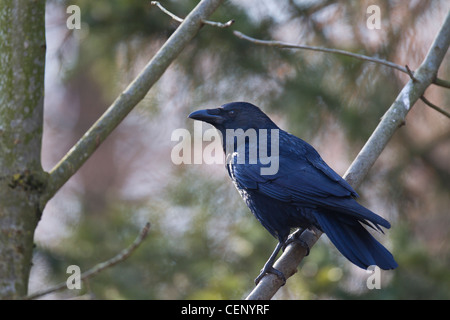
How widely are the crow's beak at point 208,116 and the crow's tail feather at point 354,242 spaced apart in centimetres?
98

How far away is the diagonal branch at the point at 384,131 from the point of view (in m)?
3.13

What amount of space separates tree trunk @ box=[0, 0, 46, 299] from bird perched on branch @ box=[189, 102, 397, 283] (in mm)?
1192

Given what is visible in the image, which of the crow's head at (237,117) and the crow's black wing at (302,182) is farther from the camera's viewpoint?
the crow's head at (237,117)

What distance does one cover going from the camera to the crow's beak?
3.75 metres

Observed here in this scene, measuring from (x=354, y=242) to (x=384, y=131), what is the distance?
2.03 feet

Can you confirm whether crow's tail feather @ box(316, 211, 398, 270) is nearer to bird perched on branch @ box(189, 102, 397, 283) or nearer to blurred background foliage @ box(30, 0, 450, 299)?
bird perched on branch @ box(189, 102, 397, 283)

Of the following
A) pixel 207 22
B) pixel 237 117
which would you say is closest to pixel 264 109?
pixel 237 117

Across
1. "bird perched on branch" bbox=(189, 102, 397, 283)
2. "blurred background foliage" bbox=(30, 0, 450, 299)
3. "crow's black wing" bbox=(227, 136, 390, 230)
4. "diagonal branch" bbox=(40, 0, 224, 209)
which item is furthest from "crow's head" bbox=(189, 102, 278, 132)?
"blurred background foliage" bbox=(30, 0, 450, 299)

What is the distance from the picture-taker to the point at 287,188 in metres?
3.33

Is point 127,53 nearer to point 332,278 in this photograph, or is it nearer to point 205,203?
point 205,203

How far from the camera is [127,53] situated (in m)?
5.16

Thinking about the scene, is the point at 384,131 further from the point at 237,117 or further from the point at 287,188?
the point at 237,117

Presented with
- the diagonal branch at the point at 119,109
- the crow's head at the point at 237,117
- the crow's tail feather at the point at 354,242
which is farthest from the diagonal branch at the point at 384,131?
the diagonal branch at the point at 119,109

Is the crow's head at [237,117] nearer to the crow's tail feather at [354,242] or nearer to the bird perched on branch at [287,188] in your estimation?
the bird perched on branch at [287,188]
